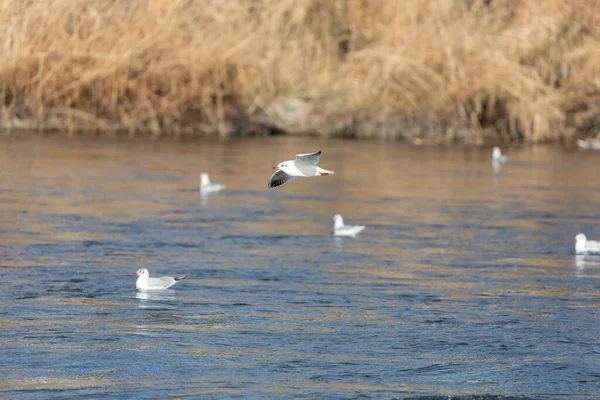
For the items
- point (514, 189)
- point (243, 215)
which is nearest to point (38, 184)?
point (243, 215)

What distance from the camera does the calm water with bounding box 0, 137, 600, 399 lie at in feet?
29.7

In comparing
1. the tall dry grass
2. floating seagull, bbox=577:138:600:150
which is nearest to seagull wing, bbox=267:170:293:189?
the tall dry grass

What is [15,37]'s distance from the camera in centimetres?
2912

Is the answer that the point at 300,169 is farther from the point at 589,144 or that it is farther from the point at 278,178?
the point at 589,144

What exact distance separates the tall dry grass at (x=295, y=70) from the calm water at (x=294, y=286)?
674 centimetres

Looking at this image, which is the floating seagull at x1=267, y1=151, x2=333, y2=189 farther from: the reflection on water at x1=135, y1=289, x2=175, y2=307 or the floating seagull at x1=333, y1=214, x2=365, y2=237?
the floating seagull at x1=333, y1=214, x2=365, y2=237

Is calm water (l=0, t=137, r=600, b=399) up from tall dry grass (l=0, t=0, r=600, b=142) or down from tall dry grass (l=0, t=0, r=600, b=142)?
down

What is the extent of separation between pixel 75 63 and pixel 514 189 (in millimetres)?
12356

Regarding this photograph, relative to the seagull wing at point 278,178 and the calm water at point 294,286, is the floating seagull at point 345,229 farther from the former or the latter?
the seagull wing at point 278,178

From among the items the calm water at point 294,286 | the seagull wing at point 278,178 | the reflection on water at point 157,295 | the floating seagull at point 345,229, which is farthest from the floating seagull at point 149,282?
the floating seagull at point 345,229

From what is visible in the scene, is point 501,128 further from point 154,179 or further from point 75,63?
point 154,179

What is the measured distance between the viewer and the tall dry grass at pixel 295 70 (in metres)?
29.8

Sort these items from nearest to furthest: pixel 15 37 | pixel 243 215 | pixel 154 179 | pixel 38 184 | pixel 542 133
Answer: pixel 243 215 → pixel 38 184 → pixel 154 179 → pixel 15 37 → pixel 542 133

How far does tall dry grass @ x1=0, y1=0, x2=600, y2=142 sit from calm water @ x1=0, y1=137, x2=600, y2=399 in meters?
6.74
